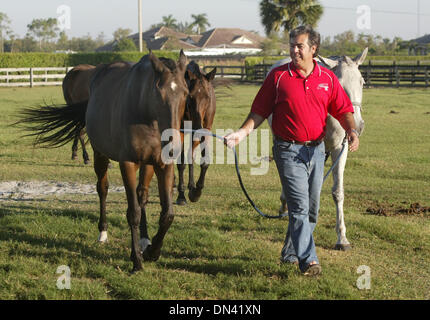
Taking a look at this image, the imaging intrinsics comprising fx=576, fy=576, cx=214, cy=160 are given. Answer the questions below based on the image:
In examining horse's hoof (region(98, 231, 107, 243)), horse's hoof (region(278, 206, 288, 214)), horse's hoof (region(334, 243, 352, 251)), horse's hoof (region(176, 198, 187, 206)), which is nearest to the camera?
horse's hoof (region(334, 243, 352, 251))

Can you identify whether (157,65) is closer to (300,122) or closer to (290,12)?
(300,122)

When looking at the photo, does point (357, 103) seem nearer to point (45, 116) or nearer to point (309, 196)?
point (309, 196)

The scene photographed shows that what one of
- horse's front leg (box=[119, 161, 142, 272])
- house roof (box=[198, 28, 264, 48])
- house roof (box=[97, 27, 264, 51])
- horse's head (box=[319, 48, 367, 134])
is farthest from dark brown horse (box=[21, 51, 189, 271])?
house roof (box=[198, 28, 264, 48])

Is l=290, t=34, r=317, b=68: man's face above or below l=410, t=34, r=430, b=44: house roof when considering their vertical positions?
below

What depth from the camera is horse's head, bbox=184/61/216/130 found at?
26.2 feet

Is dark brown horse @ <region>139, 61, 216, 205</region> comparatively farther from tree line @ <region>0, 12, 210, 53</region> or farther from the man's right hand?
tree line @ <region>0, 12, 210, 53</region>

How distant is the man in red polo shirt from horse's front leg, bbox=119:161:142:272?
3.63ft

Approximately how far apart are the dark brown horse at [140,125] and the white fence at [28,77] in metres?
34.7

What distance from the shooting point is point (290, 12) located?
51500 mm

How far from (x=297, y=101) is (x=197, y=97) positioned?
3194mm

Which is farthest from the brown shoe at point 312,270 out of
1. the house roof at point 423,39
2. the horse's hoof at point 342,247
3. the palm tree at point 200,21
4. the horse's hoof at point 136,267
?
the palm tree at point 200,21

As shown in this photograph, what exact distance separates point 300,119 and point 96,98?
2.52 meters

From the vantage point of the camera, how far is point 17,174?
11016mm
